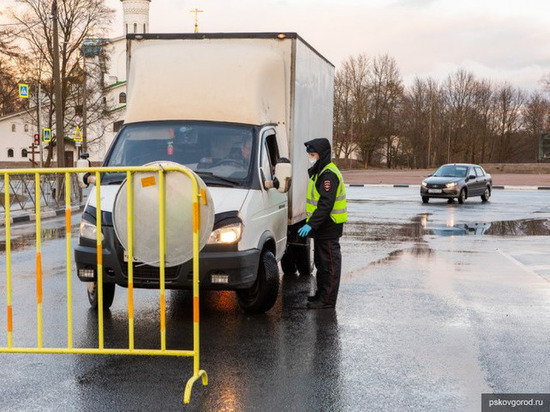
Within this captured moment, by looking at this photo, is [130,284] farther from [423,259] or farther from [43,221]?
[43,221]

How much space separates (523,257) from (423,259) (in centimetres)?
194

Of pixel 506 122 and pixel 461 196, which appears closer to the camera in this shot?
pixel 461 196

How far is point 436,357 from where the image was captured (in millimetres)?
6020

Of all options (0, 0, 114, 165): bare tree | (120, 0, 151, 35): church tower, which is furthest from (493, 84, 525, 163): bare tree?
(0, 0, 114, 165): bare tree

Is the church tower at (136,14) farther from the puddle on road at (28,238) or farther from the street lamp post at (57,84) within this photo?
the puddle on road at (28,238)

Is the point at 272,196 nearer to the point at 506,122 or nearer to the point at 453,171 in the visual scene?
the point at 453,171

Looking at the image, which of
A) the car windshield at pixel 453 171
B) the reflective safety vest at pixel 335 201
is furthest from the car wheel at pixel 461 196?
the reflective safety vest at pixel 335 201

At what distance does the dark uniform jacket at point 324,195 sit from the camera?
7977 millimetres

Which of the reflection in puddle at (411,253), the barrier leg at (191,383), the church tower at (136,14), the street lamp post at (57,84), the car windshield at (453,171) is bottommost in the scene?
the reflection in puddle at (411,253)

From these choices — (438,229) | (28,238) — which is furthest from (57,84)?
(438,229)

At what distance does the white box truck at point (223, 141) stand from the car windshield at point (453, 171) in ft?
66.8

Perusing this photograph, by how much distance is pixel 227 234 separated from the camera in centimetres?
699

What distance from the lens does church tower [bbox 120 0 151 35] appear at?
8356 cm

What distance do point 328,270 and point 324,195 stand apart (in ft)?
2.86
